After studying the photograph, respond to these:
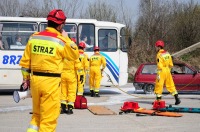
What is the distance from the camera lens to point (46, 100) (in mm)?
6484

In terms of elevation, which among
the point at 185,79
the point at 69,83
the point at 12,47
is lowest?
the point at 185,79

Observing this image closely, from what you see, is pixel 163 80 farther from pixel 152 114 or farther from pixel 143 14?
pixel 143 14

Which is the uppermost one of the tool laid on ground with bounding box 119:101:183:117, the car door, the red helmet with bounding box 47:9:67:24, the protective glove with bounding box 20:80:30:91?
the red helmet with bounding box 47:9:67:24

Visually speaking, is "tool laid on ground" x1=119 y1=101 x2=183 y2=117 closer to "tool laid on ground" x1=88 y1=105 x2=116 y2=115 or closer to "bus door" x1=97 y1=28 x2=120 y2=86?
"tool laid on ground" x1=88 y1=105 x2=116 y2=115

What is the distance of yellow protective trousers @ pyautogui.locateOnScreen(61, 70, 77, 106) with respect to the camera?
1168cm

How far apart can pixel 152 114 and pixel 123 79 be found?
8.06 meters

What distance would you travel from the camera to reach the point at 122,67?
19609 millimetres

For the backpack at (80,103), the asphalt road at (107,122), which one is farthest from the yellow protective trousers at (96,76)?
the asphalt road at (107,122)

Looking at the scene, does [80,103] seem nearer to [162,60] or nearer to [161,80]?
[161,80]

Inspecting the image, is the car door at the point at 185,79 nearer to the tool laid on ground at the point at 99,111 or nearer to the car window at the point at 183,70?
the car window at the point at 183,70

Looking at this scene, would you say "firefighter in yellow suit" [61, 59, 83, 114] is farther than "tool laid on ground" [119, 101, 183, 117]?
Yes

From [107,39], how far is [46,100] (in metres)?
13.4

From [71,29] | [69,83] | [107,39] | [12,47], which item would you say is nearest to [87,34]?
[71,29]

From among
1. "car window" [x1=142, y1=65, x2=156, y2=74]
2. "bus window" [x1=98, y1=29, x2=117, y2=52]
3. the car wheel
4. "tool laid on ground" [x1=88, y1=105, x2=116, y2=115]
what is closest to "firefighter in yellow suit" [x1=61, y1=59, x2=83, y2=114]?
"tool laid on ground" [x1=88, y1=105, x2=116, y2=115]
